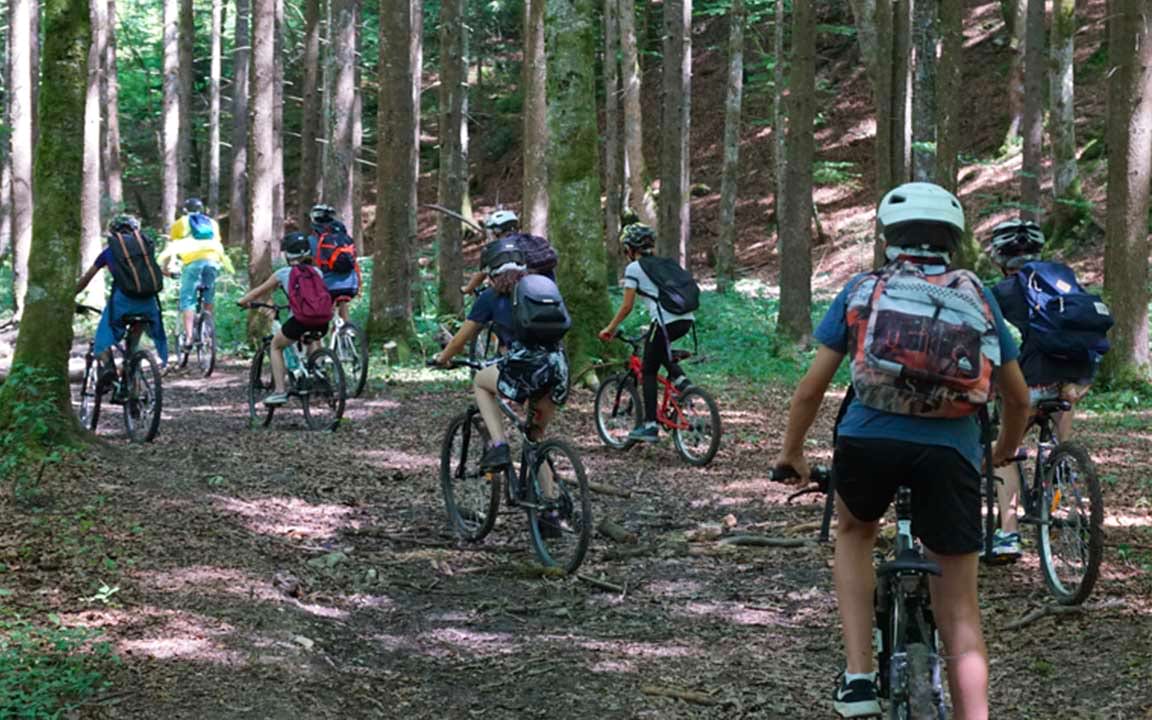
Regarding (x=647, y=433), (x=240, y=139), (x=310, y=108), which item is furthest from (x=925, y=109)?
(x=240, y=139)

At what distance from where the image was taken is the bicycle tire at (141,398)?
39.2 feet

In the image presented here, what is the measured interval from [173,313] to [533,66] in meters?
9.45

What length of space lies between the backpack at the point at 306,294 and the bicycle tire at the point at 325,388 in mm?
434

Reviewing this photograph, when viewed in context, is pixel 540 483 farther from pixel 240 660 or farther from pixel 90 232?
pixel 90 232

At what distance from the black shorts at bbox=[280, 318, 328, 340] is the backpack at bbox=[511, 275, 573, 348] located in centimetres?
535

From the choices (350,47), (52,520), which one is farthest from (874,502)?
(350,47)

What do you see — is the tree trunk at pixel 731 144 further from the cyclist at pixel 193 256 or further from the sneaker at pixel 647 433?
the sneaker at pixel 647 433

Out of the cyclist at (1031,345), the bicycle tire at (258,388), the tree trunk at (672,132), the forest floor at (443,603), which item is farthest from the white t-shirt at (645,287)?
the tree trunk at (672,132)

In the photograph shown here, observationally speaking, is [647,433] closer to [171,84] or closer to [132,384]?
[132,384]

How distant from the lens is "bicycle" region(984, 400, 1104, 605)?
6691mm

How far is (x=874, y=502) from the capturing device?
13.9 feet

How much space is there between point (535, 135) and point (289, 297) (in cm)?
748

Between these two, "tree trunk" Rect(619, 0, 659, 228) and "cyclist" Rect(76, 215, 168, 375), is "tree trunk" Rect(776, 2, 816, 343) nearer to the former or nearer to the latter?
"tree trunk" Rect(619, 0, 659, 228)

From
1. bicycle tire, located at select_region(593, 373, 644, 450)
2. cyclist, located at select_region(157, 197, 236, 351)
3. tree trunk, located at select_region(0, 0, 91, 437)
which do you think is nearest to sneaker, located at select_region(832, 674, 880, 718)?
tree trunk, located at select_region(0, 0, 91, 437)
